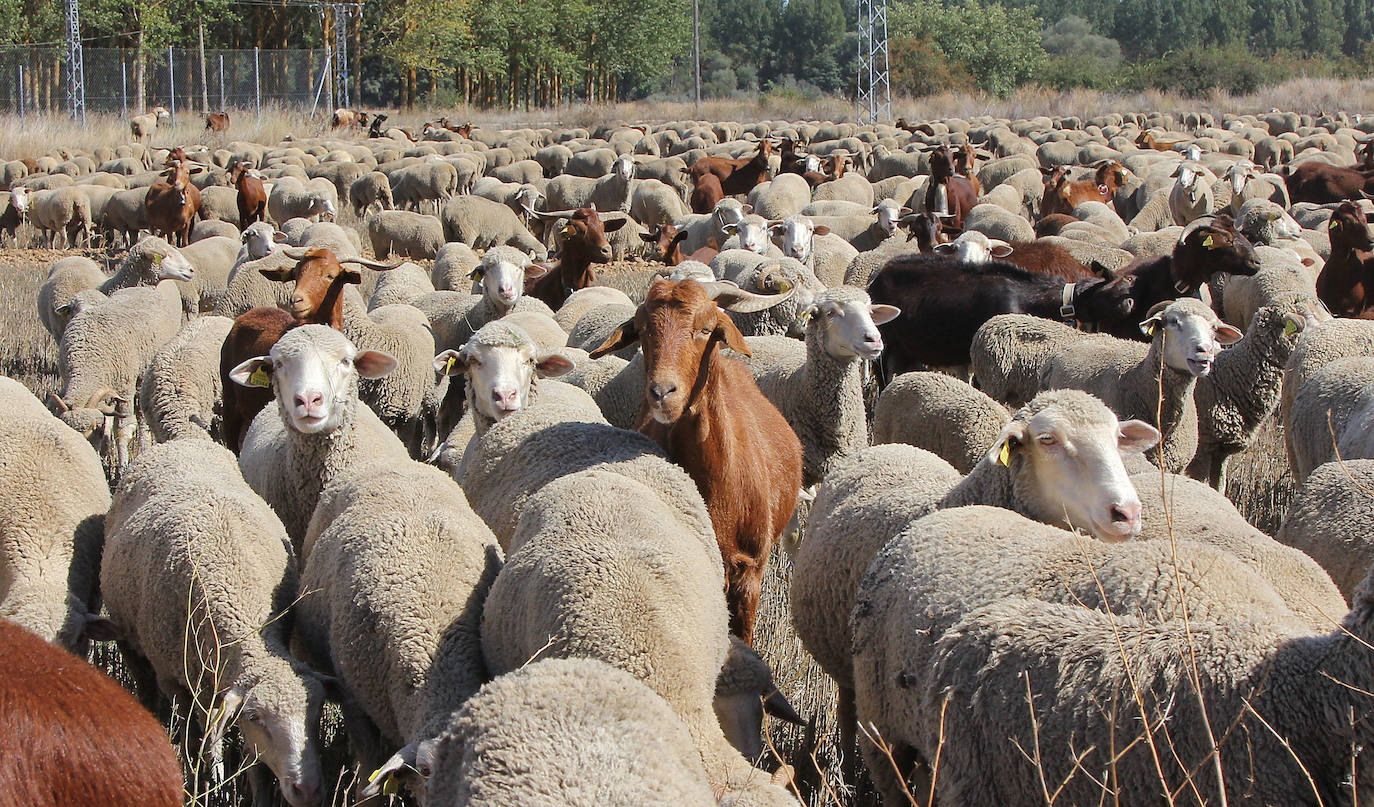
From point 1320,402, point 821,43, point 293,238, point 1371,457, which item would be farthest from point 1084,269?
point 821,43

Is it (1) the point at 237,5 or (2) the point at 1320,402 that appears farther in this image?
(1) the point at 237,5

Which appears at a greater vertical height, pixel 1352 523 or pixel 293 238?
pixel 293 238

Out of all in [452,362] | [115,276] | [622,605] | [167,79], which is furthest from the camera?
[167,79]

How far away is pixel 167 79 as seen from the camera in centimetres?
4453

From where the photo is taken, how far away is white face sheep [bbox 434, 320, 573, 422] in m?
5.44

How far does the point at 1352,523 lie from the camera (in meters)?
4.08

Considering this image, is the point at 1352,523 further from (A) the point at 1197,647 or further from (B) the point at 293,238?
(B) the point at 293,238

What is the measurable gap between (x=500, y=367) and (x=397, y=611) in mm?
2124

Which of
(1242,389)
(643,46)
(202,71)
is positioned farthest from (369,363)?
(643,46)

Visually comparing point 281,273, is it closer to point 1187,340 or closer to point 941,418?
point 941,418

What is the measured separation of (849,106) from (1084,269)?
3789 centimetres

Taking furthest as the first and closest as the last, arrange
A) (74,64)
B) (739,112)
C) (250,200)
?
(739,112) < (74,64) < (250,200)

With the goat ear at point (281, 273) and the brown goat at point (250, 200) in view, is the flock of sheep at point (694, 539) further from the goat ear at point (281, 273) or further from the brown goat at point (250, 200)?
the brown goat at point (250, 200)

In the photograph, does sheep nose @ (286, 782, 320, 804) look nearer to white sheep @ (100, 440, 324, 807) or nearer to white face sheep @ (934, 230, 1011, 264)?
white sheep @ (100, 440, 324, 807)
